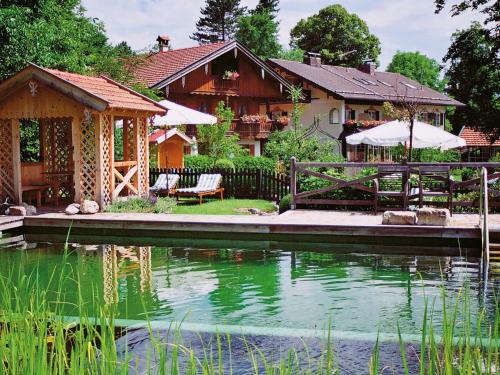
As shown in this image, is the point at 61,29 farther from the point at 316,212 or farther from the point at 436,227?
the point at 436,227

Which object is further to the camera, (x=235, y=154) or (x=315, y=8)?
(x=315, y=8)

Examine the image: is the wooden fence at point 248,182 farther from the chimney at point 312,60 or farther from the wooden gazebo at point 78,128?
the chimney at point 312,60

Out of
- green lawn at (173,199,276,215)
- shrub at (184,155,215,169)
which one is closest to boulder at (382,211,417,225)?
green lawn at (173,199,276,215)

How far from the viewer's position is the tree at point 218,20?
6881cm

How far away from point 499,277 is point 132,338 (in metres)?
5.53

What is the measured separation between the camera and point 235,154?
96.9 feet

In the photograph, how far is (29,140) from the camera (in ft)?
64.2

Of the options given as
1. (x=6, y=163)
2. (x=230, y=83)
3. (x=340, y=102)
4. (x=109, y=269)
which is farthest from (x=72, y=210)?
(x=340, y=102)

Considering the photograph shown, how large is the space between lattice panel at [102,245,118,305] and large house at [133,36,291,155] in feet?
72.9

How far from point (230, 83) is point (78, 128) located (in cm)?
2321

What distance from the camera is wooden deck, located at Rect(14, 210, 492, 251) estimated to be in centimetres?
1198

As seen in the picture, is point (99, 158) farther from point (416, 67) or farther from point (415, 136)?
point (416, 67)

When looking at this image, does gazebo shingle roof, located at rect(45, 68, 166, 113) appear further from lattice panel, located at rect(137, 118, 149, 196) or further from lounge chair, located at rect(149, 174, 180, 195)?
lounge chair, located at rect(149, 174, 180, 195)

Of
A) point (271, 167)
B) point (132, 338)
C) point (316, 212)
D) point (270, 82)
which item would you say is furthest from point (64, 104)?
point (270, 82)
